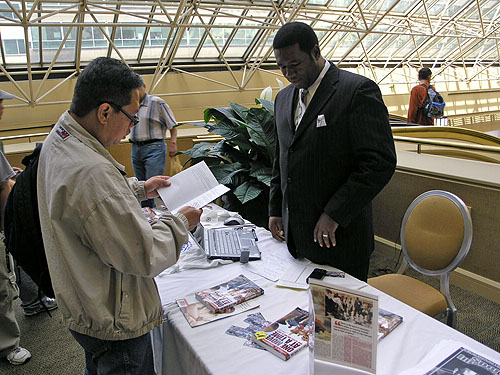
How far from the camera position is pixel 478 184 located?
2.75 meters

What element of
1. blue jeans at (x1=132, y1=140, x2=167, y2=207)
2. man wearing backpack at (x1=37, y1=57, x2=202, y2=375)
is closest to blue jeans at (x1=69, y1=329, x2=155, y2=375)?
man wearing backpack at (x1=37, y1=57, x2=202, y2=375)

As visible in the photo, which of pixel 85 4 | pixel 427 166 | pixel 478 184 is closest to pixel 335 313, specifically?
pixel 478 184

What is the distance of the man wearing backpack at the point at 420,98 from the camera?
5.63m

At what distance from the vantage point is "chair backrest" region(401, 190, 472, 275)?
184cm

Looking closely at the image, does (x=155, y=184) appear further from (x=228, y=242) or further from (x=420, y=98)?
(x=420, y=98)

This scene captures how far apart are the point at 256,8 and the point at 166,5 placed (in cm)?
221

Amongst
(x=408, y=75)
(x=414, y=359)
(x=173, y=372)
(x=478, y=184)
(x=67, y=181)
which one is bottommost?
(x=173, y=372)

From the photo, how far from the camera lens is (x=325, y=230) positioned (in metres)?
1.62

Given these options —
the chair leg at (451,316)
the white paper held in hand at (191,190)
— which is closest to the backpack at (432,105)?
the chair leg at (451,316)

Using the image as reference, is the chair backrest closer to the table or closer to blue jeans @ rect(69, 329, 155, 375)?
the table

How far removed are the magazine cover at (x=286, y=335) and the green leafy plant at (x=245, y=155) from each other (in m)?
1.49

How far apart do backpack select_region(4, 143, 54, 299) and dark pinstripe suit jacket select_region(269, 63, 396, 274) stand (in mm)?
977

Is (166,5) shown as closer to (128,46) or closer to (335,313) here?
(128,46)

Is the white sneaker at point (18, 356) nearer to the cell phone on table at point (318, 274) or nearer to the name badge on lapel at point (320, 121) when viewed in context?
the cell phone on table at point (318, 274)
